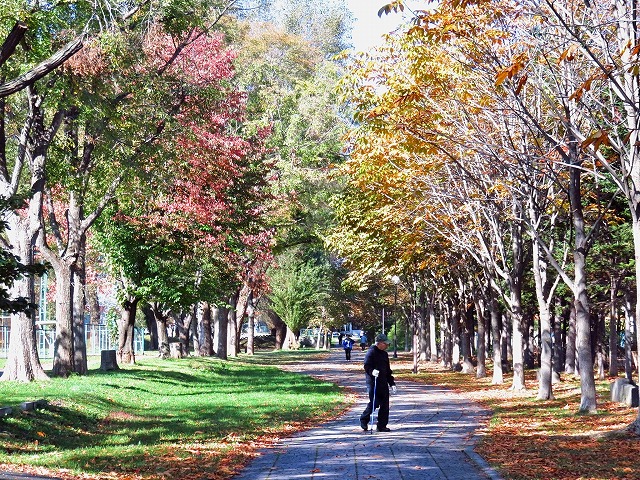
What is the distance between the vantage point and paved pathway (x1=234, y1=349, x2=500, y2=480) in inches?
454

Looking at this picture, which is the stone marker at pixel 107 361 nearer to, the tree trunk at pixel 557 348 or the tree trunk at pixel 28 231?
the tree trunk at pixel 28 231

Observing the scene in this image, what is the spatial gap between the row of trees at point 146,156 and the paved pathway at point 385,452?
4.20 m

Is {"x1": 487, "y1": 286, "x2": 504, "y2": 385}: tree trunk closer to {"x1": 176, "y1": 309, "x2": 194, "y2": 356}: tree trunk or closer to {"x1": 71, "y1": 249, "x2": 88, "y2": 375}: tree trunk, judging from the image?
{"x1": 71, "y1": 249, "x2": 88, "y2": 375}: tree trunk

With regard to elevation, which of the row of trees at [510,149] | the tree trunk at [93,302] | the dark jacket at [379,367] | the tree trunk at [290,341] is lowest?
the tree trunk at [290,341]

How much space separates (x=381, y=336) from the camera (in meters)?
17.3

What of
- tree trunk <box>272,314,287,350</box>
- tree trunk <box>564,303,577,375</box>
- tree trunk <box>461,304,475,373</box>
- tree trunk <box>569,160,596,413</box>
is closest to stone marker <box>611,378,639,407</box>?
tree trunk <box>569,160,596,413</box>

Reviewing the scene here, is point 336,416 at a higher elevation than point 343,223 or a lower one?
lower

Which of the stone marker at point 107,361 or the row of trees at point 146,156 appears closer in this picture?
the row of trees at point 146,156

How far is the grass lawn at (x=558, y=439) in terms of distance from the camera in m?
11.8

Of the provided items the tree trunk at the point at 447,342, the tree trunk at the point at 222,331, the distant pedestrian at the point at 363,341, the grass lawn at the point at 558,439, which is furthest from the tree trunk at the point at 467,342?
the distant pedestrian at the point at 363,341

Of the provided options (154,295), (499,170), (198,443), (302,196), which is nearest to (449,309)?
(302,196)

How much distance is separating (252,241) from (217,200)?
10.2 m

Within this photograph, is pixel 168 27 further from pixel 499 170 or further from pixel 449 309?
pixel 449 309

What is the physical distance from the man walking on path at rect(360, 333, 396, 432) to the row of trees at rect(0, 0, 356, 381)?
21.9 feet
